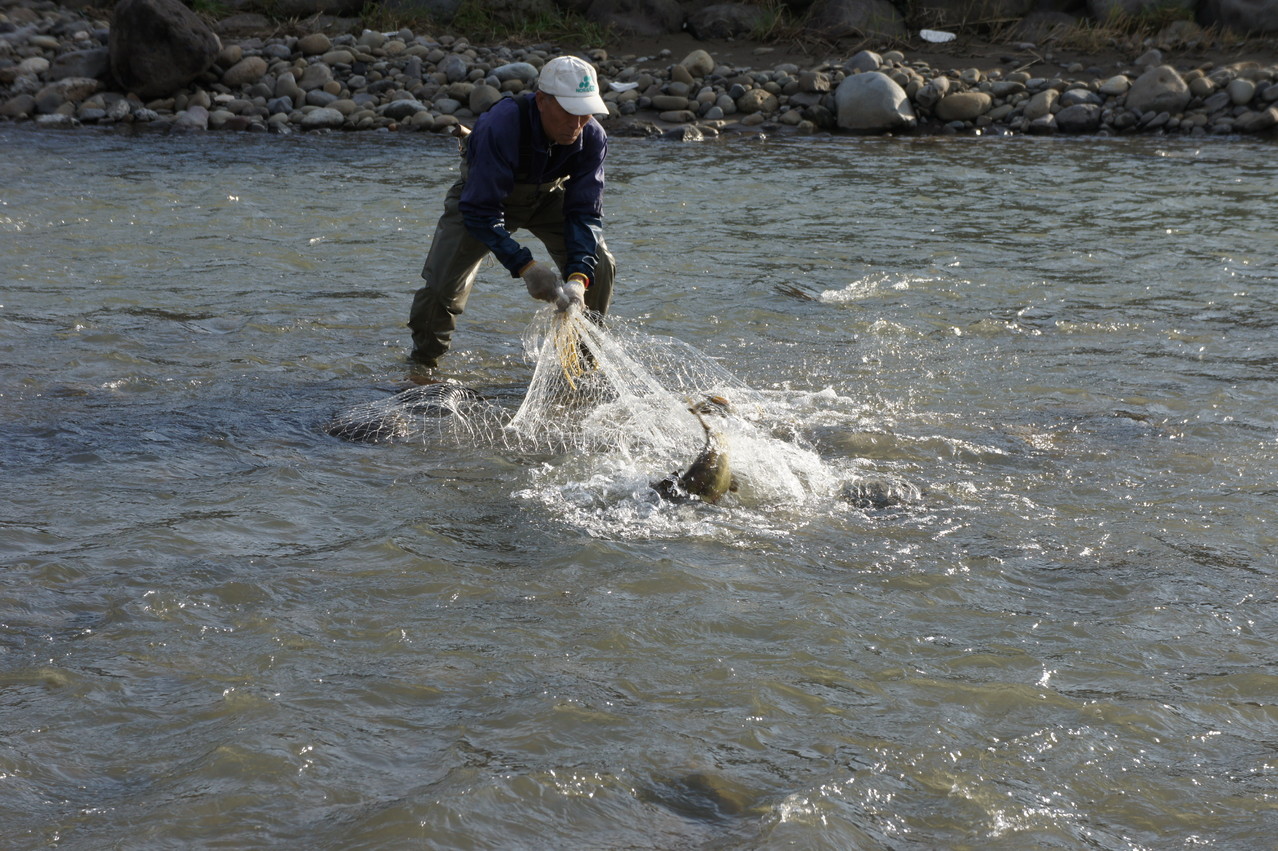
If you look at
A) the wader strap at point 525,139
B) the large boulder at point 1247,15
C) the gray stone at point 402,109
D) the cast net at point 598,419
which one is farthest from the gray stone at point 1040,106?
the wader strap at point 525,139

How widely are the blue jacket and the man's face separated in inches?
4.4

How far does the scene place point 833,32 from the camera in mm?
20156

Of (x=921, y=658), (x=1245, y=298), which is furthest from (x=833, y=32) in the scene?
(x=921, y=658)

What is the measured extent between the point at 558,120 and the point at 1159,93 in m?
13.9

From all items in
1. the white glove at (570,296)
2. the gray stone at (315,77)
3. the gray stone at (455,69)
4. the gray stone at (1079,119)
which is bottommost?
the white glove at (570,296)

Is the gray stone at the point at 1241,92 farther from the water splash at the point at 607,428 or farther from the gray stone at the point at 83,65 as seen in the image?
the gray stone at the point at 83,65

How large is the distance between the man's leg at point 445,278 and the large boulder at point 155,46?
12311 millimetres

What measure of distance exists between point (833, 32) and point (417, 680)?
18.4 metres

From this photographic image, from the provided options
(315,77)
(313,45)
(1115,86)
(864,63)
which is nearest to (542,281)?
(315,77)

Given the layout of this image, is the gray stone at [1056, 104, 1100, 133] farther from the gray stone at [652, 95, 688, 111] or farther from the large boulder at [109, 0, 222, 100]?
the large boulder at [109, 0, 222, 100]

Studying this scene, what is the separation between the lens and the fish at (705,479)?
16.3 feet

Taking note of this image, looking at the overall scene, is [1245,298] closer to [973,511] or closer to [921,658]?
[973,511]

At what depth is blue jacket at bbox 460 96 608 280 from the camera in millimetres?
5719

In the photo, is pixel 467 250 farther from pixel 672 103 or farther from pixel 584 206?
pixel 672 103
